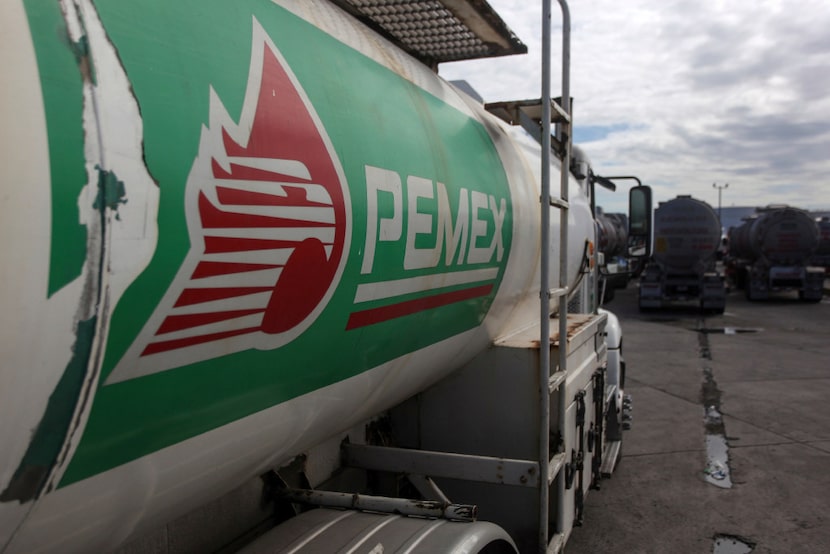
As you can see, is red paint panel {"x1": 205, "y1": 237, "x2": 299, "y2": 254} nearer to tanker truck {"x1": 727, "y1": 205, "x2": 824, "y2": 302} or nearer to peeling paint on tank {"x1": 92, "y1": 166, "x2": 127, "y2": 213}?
peeling paint on tank {"x1": 92, "y1": 166, "x2": 127, "y2": 213}

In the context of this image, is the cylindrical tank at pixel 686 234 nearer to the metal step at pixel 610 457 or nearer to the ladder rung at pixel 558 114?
the metal step at pixel 610 457

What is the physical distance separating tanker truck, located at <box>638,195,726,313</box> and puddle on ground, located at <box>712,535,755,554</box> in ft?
43.1

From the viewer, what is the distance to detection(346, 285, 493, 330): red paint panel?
1829 millimetres

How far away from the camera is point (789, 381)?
944cm

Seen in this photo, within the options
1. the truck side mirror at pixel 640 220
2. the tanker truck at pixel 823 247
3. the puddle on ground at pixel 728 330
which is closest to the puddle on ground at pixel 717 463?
the truck side mirror at pixel 640 220

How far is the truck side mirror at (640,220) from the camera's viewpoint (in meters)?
5.68

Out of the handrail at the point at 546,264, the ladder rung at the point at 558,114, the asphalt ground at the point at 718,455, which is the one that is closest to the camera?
the handrail at the point at 546,264

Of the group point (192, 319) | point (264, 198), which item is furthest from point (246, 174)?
point (192, 319)

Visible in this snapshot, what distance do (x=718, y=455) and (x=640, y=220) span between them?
2.48 meters

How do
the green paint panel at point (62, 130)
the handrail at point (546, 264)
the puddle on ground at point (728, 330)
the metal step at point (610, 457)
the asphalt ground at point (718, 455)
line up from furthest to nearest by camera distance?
the puddle on ground at point (728, 330) < the metal step at point (610, 457) < the asphalt ground at point (718, 455) < the handrail at point (546, 264) < the green paint panel at point (62, 130)

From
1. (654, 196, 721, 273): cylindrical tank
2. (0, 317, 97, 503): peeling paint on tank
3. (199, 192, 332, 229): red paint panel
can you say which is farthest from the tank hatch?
(654, 196, 721, 273): cylindrical tank

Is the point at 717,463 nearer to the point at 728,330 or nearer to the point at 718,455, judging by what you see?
the point at 718,455

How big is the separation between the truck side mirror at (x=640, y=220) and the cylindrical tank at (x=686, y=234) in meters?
11.9

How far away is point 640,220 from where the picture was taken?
226 inches
